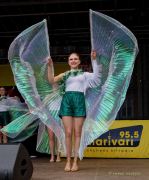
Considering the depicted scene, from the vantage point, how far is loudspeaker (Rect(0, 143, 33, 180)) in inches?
180

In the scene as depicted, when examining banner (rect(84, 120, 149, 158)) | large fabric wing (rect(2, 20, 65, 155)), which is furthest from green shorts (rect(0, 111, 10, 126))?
large fabric wing (rect(2, 20, 65, 155))

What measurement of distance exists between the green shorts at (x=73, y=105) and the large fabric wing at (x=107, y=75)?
23cm

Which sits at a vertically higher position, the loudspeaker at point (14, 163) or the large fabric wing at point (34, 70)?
the large fabric wing at point (34, 70)

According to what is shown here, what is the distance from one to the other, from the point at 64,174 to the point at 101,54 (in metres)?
1.68

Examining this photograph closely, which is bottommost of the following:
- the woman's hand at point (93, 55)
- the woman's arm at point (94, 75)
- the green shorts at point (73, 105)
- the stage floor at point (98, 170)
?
the stage floor at point (98, 170)

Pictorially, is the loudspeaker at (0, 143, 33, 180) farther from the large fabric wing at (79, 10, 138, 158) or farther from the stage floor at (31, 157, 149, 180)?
the large fabric wing at (79, 10, 138, 158)

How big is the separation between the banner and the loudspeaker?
3199mm

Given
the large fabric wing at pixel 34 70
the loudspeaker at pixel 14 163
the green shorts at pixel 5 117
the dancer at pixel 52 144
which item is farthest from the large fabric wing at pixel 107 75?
the green shorts at pixel 5 117

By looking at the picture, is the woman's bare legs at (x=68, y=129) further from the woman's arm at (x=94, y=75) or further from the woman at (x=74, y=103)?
the woman's arm at (x=94, y=75)

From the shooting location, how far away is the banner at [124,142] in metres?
8.01

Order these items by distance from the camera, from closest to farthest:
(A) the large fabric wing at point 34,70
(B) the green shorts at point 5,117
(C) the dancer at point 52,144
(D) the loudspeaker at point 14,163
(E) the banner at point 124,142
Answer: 1. (D) the loudspeaker at point 14,163
2. (A) the large fabric wing at point 34,70
3. (C) the dancer at point 52,144
4. (E) the banner at point 124,142
5. (B) the green shorts at point 5,117

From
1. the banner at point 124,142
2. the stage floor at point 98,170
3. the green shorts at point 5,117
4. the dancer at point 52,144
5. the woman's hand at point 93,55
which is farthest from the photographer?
the green shorts at point 5,117

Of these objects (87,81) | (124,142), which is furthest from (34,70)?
(124,142)

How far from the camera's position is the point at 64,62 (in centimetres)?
1345
